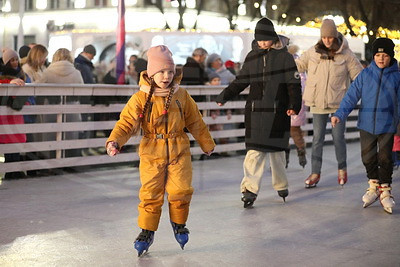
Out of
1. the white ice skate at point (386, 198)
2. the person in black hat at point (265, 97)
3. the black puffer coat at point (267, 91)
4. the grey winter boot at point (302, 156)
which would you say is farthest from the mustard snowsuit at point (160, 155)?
the grey winter boot at point (302, 156)

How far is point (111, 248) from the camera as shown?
21.7ft

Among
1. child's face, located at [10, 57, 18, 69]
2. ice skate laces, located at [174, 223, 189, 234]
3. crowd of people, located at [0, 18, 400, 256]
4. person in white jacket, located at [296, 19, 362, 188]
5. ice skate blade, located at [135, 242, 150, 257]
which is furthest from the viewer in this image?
child's face, located at [10, 57, 18, 69]

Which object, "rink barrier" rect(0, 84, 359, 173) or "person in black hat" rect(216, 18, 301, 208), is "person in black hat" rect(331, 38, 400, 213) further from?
"rink barrier" rect(0, 84, 359, 173)

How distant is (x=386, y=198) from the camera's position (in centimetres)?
862

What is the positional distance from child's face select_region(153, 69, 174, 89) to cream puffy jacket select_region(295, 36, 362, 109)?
4216mm

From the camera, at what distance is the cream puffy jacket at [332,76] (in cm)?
1028

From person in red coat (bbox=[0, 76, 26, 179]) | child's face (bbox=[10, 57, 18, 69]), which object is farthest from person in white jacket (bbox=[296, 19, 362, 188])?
→ child's face (bbox=[10, 57, 18, 69])

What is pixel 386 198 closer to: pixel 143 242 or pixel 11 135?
pixel 143 242

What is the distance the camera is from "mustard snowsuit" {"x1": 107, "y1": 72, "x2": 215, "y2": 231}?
6344mm

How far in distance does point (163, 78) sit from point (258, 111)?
8.97 feet

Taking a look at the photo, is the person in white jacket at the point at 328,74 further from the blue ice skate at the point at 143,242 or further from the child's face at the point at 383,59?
the blue ice skate at the point at 143,242

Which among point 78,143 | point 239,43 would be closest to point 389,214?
point 78,143

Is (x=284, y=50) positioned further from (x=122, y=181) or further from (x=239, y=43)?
(x=239, y=43)

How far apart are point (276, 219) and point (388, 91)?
1695 millimetres
